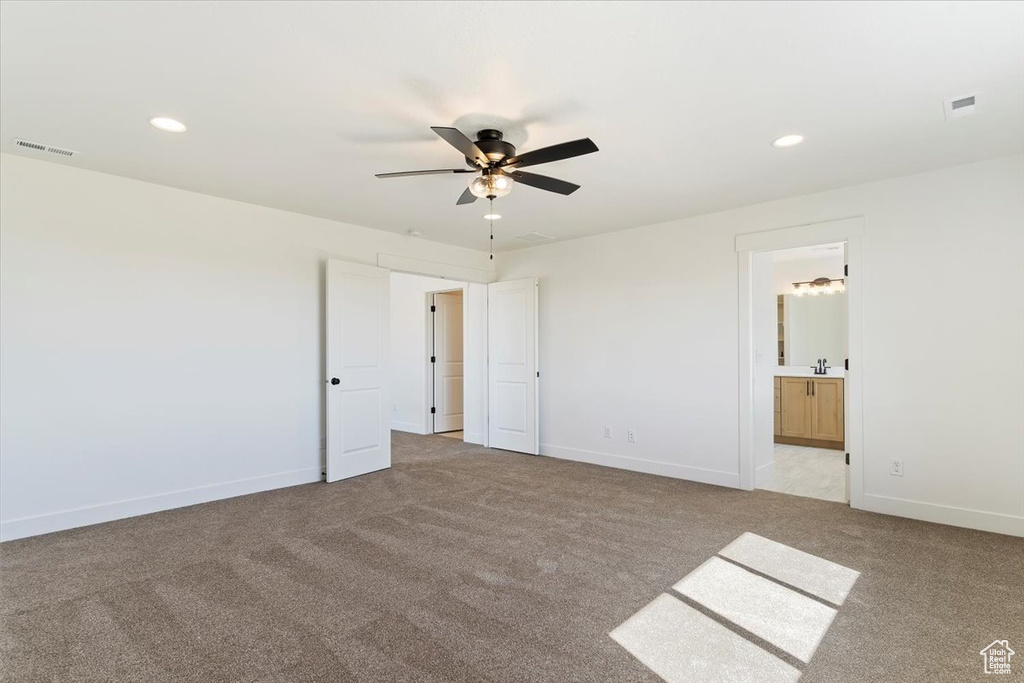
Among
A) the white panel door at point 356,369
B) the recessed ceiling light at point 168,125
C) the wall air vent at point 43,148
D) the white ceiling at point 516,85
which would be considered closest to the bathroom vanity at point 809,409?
the white ceiling at point 516,85

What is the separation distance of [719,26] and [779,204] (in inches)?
111

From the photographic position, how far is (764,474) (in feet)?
16.1

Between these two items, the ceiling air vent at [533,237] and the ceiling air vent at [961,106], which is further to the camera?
the ceiling air vent at [533,237]

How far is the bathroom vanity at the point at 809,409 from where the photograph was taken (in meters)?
6.27

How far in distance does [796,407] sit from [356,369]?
18.7ft

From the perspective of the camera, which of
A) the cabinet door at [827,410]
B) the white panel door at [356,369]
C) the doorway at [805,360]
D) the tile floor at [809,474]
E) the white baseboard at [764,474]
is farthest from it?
the cabinet door at [827,410]

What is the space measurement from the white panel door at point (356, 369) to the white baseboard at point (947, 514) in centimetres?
454

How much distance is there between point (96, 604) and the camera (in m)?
2.43

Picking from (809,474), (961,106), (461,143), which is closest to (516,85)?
(461,143)

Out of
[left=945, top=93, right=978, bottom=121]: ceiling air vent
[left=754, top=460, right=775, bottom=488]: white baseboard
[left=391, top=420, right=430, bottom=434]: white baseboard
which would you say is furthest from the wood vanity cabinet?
[left=391, top=420, right=430, bottom=434]: white baseboard

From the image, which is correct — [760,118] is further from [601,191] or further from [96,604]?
[96,604]

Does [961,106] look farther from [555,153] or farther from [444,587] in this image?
[444,587]

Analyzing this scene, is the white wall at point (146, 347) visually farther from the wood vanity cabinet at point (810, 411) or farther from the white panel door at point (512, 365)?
the wood vanity cabinet at point (810, 411)

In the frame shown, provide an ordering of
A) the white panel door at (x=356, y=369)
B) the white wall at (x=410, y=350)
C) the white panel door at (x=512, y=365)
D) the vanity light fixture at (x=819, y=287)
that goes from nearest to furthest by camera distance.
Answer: the white panel door at (x=356, y=369) → the white panel door at (x=512, y=365) → the vanity light fixture at (x=819, y=287) → the white wall at (x=410, y=350)
